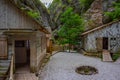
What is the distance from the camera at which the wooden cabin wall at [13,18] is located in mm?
14656

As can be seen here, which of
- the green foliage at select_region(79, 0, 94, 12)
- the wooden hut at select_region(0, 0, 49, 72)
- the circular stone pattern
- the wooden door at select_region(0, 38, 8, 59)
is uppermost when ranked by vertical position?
the green foliage at select_region(79, 0, 94, 12)

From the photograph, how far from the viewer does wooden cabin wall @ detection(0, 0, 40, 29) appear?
48.1ft

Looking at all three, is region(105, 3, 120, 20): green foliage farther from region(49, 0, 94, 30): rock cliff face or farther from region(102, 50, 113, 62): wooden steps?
region(49, 0, 94, 30): rock cliff face

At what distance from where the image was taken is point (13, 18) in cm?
1471

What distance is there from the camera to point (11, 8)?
14.7 metres

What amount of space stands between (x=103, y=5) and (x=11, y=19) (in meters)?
25.6

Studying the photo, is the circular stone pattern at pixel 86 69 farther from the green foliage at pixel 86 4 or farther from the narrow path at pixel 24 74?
→ the green foliage at pixel 86 4

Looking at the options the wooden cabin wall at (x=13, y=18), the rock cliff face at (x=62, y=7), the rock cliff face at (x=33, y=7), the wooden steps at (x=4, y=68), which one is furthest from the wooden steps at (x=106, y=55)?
the rock cliff face at (x=62, y=7)

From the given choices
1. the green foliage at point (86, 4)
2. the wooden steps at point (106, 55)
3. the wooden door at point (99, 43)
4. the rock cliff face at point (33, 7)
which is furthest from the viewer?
the green foliage at point (86, 4)

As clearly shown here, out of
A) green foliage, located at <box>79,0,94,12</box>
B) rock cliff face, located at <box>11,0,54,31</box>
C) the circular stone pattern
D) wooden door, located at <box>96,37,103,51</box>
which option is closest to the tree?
rock cliff face, located at <box>11,0,54,31</box>

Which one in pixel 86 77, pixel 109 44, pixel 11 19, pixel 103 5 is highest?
pixel 103 5

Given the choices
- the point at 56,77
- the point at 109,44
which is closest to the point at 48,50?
the point at 109,44

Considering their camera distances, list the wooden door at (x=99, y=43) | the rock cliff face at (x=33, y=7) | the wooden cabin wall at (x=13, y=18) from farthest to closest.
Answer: the wooden door at (x=99, y=43), the rock cliff face at (x=33, y=7), the wooden cabin wall at (x=13, y=18)

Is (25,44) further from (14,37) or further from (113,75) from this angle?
(113,75)
